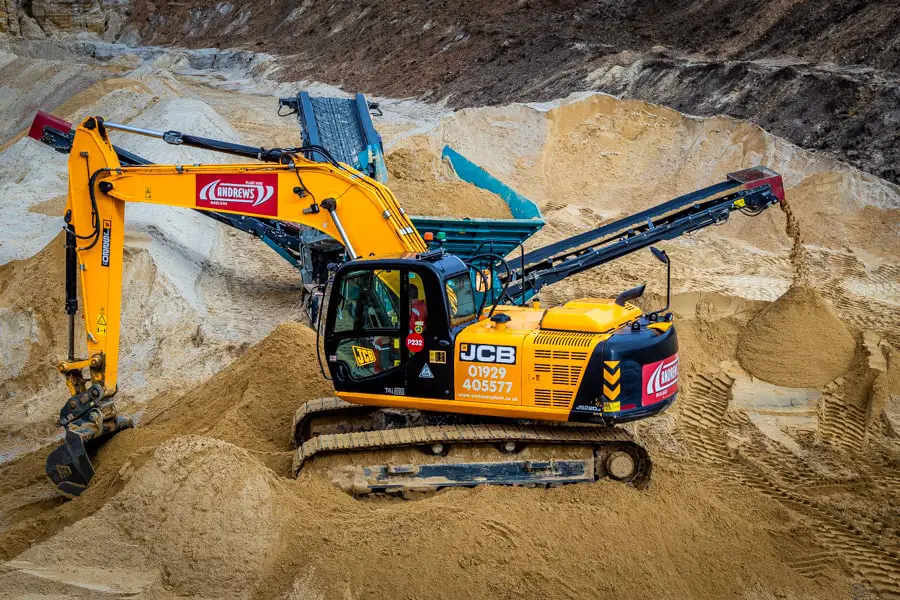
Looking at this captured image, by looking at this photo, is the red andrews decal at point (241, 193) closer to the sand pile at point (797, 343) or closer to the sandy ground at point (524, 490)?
the sandy ground at point (524, 490)

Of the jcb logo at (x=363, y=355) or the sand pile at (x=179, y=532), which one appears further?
the jcb logo at (x=363, y=355)

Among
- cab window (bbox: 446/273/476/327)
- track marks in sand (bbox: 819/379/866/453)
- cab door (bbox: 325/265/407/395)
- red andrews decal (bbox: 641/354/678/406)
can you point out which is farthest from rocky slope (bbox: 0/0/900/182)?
cab door (bbox: 325/265/407/395)

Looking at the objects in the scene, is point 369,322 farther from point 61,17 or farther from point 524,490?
point 61,17

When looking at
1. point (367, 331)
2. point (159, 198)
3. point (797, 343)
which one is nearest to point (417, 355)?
point (367, 331)

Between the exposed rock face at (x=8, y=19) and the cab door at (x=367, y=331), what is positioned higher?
the exposed rock face at (x=8, y=19)

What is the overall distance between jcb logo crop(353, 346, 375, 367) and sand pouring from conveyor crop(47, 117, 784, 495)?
1cm

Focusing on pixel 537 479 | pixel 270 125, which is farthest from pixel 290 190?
pixel 270 125

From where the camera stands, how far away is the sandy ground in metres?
6.12

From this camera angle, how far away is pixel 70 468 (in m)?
7.75

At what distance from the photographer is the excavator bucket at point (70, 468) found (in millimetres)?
7734

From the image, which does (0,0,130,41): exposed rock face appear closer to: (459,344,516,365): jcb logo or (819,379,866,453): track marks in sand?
(459,344,516,365): jcb logo

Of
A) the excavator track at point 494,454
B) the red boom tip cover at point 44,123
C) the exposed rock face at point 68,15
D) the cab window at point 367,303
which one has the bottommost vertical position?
the excavator track at point 494,454

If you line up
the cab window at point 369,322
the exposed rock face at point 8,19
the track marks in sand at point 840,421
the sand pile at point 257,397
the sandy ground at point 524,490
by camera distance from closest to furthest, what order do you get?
the sandy ground at point 524,490 → the cab window at point 369,322 → the track marks in sand at point 840,421 → the sand pile at point 257,397 → the exposed rock face at point 8,19

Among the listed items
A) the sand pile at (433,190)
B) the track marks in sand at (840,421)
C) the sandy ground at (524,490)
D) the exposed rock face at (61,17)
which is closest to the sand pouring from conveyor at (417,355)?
the sandy ground at (524,490)
